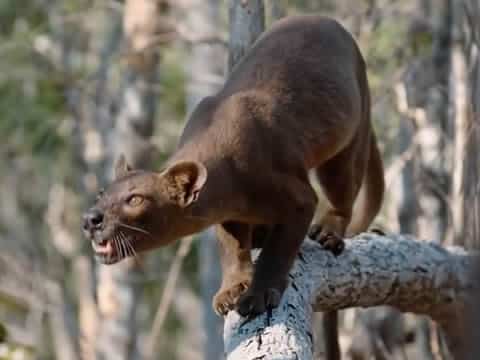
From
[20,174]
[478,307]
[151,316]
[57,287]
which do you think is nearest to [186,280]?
[151,316]

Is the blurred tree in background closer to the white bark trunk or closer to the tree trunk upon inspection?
the tree trunk

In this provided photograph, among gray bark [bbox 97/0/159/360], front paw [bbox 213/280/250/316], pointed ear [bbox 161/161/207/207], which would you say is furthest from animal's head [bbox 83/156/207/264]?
gray bark [bbox 97/0/159/360]

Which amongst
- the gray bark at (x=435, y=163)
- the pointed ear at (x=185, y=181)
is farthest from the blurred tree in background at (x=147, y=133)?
the pointed ear at (x=185, y=181)

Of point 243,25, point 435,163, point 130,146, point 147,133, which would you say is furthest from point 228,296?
point 147,133

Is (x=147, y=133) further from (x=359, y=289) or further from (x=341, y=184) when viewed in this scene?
(x=359, y=289)

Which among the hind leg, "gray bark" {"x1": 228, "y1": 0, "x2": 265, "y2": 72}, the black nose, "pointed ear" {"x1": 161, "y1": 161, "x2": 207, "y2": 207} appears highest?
"gray bark" {"x1": 228, "y1": 0, "x2": 265, "y2": 72}

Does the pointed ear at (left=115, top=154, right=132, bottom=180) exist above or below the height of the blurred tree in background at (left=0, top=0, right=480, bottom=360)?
below

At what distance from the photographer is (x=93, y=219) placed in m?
3.57

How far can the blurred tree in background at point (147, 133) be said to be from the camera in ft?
19.9

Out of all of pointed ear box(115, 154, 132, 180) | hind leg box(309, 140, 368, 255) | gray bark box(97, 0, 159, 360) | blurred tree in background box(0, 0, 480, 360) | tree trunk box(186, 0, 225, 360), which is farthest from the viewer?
tree trunk box(186, 0, 225, 360)

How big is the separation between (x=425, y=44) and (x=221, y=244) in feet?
11.4

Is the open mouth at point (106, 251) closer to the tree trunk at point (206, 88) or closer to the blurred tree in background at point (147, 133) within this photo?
the blurred tree in background at point (147, 133)

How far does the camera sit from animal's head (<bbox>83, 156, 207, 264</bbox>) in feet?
11.8

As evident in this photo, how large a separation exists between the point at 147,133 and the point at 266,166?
16.0 ft
